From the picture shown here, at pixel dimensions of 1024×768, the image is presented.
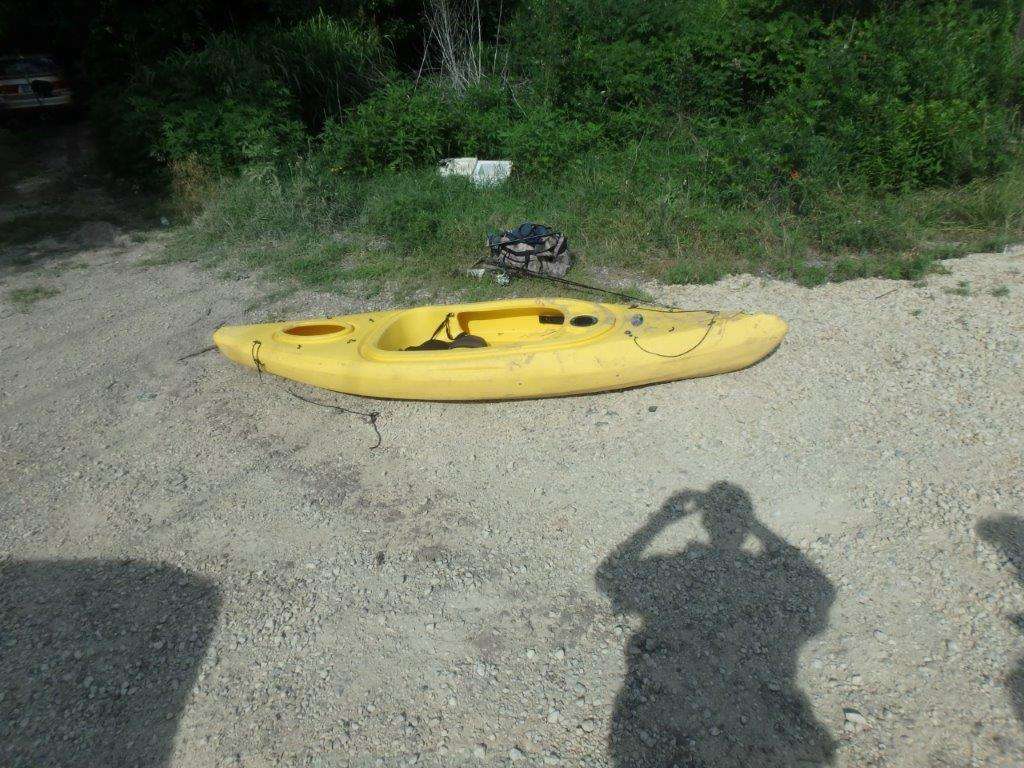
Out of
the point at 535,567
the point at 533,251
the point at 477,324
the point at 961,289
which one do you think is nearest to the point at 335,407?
the point at 477,324

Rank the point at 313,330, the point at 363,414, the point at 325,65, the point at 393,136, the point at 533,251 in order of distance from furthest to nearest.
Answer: the point at 325,65
the point at 393,136
the point at 533,251
the point at 313,330
the point at 363,414

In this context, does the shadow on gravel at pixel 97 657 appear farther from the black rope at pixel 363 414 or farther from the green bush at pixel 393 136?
the green bush at pixel 393 136

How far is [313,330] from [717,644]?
3.51 metres

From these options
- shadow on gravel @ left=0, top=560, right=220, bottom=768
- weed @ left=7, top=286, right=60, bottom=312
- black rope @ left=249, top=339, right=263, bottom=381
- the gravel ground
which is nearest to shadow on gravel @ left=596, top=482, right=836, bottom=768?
the gravel ground

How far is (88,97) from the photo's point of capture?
1234 centimetres

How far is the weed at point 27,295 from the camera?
628 centimetres

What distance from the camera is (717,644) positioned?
8.81ft

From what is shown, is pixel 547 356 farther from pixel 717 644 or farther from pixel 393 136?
pixel 393 136

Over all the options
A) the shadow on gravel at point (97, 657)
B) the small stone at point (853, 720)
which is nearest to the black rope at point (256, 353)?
the shadow on gravel at point (97, 657)

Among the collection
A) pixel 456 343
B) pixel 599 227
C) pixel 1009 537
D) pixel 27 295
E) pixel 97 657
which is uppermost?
pixel 599 227

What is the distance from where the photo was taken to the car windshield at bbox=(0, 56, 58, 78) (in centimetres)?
1123

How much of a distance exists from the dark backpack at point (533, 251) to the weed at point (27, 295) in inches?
182

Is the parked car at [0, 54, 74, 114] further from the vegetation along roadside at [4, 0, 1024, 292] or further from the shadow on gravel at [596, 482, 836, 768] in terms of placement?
the shadow on gravel at [596, 482, 836, 768]

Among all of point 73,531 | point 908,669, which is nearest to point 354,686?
point 73,531
